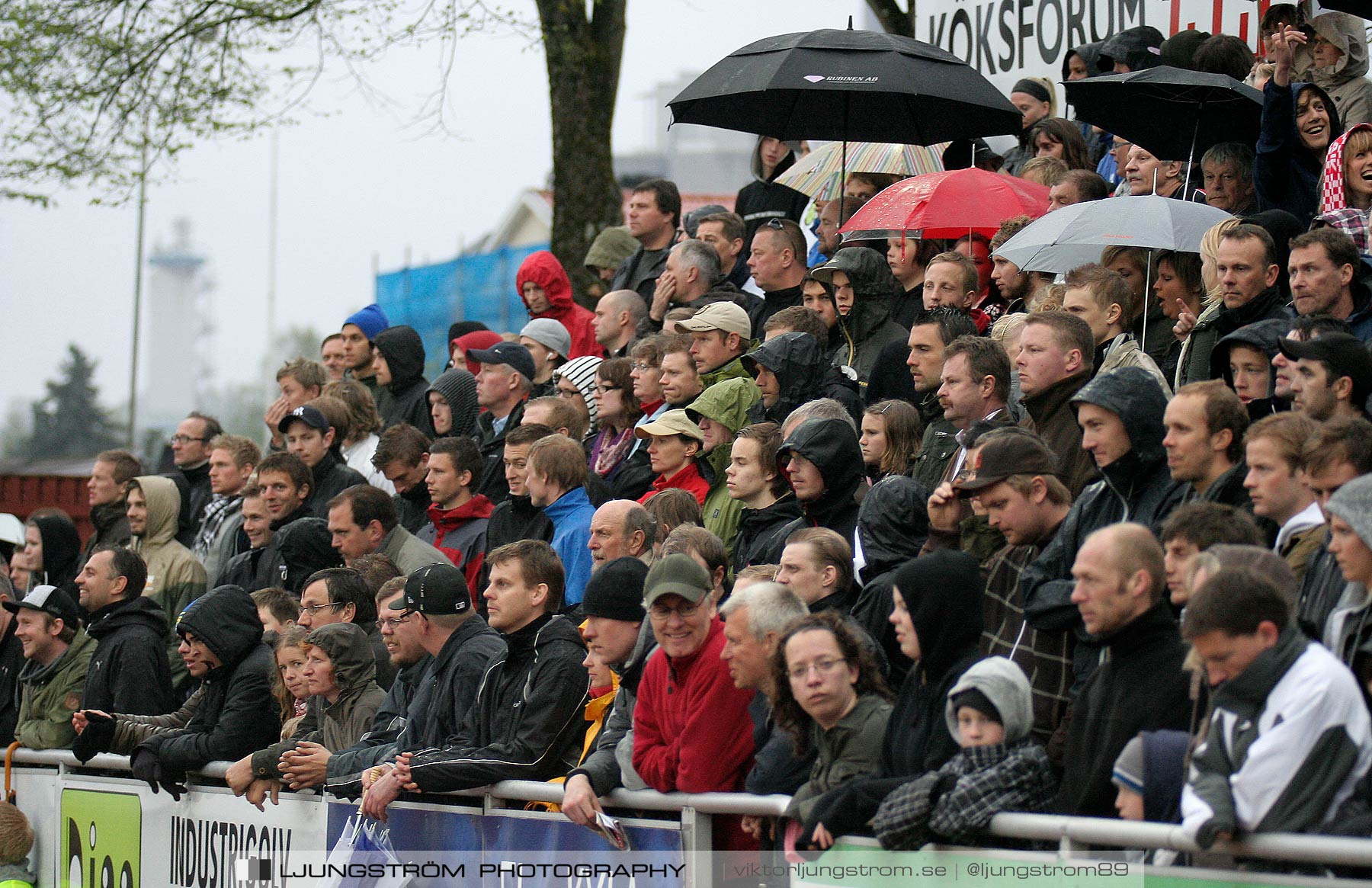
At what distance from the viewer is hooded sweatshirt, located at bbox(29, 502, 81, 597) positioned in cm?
1316

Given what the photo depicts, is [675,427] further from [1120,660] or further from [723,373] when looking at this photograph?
[1120,660]

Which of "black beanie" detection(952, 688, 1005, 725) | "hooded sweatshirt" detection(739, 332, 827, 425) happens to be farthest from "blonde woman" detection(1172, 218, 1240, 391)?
"black beanie" detection(952, 688, 1005, 725)

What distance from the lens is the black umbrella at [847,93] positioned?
983 cm

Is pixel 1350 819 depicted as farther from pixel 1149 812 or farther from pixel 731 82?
pixel 731 82

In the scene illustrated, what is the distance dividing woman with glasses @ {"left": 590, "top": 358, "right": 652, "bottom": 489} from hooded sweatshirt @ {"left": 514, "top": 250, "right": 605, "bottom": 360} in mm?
2747

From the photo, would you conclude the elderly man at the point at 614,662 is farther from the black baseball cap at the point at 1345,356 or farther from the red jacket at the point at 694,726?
the black baseball cap at the point at 1345,356

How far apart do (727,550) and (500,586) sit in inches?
59.9

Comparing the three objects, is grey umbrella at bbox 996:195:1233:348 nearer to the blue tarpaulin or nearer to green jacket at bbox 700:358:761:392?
green jacket at bbox 700:358:761:392

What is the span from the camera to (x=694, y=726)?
634 cm

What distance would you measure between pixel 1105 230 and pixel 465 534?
13.1ft

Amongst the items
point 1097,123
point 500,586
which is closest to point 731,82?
point 1097,123

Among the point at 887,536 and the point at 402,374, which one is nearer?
the point at 887,536

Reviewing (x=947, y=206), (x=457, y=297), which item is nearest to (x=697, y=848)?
(x=947, y=206)

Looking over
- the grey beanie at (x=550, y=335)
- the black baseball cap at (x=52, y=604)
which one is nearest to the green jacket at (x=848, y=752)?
the black baseball cap at (x=52, y=604)
